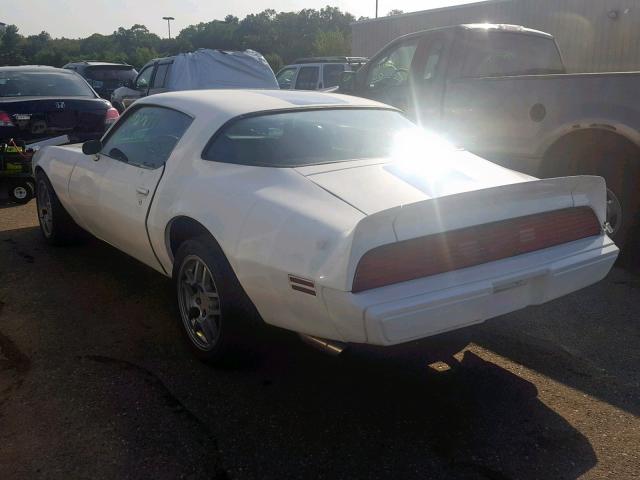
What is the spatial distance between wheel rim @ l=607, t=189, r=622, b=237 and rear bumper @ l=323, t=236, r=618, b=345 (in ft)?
7.02

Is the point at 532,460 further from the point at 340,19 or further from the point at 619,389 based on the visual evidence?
the point at 340,19

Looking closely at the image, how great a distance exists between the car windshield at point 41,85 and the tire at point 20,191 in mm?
Answer: 1360

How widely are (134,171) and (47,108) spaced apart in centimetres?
465

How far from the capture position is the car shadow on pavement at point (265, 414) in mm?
2686

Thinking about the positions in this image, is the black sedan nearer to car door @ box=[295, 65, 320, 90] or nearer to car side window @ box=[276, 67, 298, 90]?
car door @ box=[295, 65, 320, 90]

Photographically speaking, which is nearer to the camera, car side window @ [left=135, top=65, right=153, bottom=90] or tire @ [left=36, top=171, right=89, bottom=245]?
tire @ [left=36, top=171, right=89, bottom=245]

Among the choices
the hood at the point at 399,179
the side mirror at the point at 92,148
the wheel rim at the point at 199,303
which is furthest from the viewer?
the side mirror at the point at 92,148

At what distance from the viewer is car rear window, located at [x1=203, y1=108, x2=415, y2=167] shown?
143 inches

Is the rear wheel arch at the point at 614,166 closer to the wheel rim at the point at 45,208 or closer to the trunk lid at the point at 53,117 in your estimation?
the wheel rim at the point at 45,208

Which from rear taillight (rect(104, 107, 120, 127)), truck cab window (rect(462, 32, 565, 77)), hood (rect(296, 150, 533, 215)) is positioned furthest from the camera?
rear taillight (rect(104, 107, 120, 127))

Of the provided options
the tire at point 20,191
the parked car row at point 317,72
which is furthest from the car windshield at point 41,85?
the parked car row at point 317,72

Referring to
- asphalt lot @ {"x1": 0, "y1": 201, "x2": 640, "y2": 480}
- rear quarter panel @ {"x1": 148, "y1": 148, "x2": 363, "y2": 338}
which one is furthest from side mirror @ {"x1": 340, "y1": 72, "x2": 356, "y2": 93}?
rear quarter panel @ {"x1": 148, "y1": 148, "x2": 363, "y2": 338}

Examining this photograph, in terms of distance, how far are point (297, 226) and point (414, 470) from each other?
3.58 ft

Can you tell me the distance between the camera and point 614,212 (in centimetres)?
524
